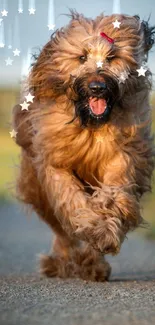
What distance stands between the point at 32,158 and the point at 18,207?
26.8 inches

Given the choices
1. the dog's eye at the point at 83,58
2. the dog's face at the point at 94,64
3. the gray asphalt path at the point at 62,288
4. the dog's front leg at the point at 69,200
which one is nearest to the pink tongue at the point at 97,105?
the dog's face at the point at 94,64

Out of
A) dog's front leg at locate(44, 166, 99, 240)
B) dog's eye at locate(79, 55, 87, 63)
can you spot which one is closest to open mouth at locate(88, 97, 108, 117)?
dog's eye at locate(79, 55, 87, 63)

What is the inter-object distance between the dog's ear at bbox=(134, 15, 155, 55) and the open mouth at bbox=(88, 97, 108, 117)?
630 millimetres

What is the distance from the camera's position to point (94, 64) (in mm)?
5773

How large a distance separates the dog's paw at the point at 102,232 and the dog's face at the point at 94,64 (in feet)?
1.68

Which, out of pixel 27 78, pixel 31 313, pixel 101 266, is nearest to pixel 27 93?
pixel 27 78

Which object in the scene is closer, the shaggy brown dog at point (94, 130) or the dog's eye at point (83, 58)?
the shaggy brown dog at point (94, 130)

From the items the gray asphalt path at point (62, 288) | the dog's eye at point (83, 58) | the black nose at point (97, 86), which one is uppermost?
the dog's eye at point (83, 58)

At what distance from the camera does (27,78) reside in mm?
6441

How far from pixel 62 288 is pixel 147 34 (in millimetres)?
1570

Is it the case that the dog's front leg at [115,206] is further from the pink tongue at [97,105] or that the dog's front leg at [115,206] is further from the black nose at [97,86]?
the black nose at [97,86]

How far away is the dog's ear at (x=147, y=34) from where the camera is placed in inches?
247

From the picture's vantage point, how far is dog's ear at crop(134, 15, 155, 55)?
6.27 m

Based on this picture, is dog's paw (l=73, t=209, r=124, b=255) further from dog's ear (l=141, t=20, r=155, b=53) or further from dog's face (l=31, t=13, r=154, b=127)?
dog's ear (l=141, t=20, r=155, b=53)
